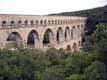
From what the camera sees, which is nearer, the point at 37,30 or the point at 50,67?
the point at 50,67

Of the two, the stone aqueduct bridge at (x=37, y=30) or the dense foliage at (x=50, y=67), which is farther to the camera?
the stone aqueduct bridge at (x=37, y=30)

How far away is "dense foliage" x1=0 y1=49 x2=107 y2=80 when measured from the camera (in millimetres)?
7785

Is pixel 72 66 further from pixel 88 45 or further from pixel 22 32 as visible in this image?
pixel 22 32

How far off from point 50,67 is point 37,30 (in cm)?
1454

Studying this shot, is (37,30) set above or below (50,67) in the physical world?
above

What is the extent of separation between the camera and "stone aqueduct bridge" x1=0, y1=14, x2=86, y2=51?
72.2 ft

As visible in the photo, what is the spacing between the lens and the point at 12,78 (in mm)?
12172

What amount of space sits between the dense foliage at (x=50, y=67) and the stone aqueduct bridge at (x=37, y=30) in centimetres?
564

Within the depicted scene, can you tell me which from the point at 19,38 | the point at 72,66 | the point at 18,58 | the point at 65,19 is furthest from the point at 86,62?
the point at 65,19

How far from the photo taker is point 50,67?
11.5m

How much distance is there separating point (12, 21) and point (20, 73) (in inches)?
484

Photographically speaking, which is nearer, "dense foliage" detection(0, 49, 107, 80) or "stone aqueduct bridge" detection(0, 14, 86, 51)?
"dense foliage" detection(0, 49, 107, 80)

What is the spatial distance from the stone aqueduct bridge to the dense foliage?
5642mm

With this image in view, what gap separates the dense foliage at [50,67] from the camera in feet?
25.5
